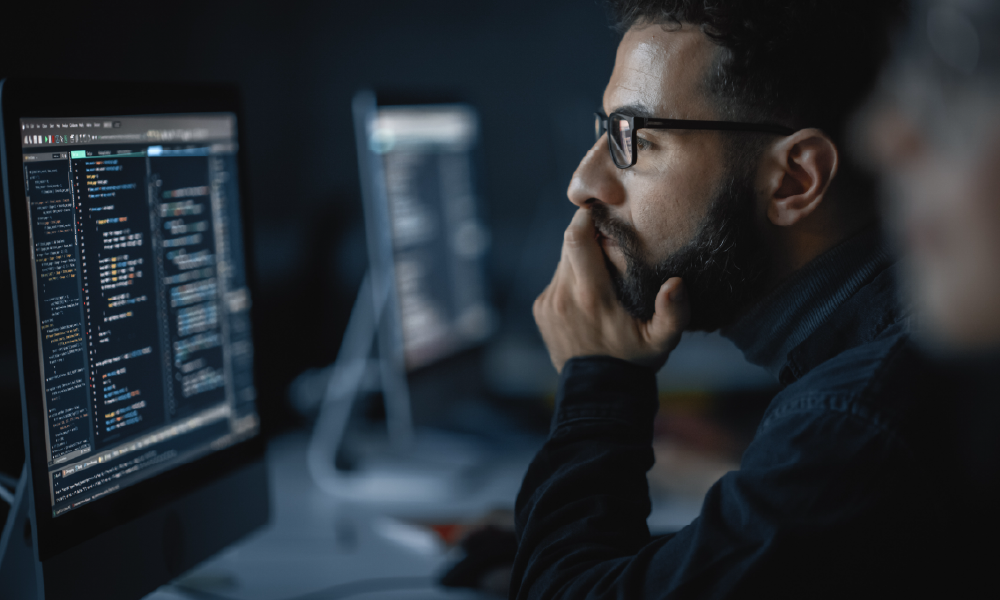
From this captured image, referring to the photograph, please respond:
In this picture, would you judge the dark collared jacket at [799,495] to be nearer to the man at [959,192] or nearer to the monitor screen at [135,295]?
the man at [959,192]

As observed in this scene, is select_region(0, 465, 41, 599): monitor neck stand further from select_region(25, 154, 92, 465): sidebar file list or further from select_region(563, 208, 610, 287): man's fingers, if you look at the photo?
select_region(563, 208, 610, 287): man's fingers

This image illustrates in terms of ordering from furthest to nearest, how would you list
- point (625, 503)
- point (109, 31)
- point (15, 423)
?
point (109, 31)
point (15, 423)
point (625, 503)

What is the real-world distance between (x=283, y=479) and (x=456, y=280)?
57 centimetres

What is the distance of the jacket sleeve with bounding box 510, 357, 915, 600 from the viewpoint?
2.21 feet

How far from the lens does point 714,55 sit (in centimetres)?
96

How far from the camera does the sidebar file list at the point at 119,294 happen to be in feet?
2.79

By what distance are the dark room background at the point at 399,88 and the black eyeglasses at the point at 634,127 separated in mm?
1262

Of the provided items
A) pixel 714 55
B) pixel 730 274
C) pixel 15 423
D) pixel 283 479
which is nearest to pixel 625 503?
pixel 730 274

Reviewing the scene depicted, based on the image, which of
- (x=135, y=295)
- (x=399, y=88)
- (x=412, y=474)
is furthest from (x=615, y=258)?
(x=399, y=88)

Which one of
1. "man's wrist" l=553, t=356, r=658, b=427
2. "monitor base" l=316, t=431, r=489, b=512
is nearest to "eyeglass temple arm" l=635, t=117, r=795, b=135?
"man's wrist" l=553, t=356, r=658, b=427

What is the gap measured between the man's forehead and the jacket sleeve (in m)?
0.42

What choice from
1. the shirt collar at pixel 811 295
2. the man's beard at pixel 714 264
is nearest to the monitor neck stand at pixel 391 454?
the man's beard at pixel 714 264

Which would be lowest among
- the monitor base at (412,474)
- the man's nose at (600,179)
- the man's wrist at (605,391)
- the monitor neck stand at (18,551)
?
the monitor base at (412,474)

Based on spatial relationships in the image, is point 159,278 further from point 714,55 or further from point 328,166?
point 328,166
